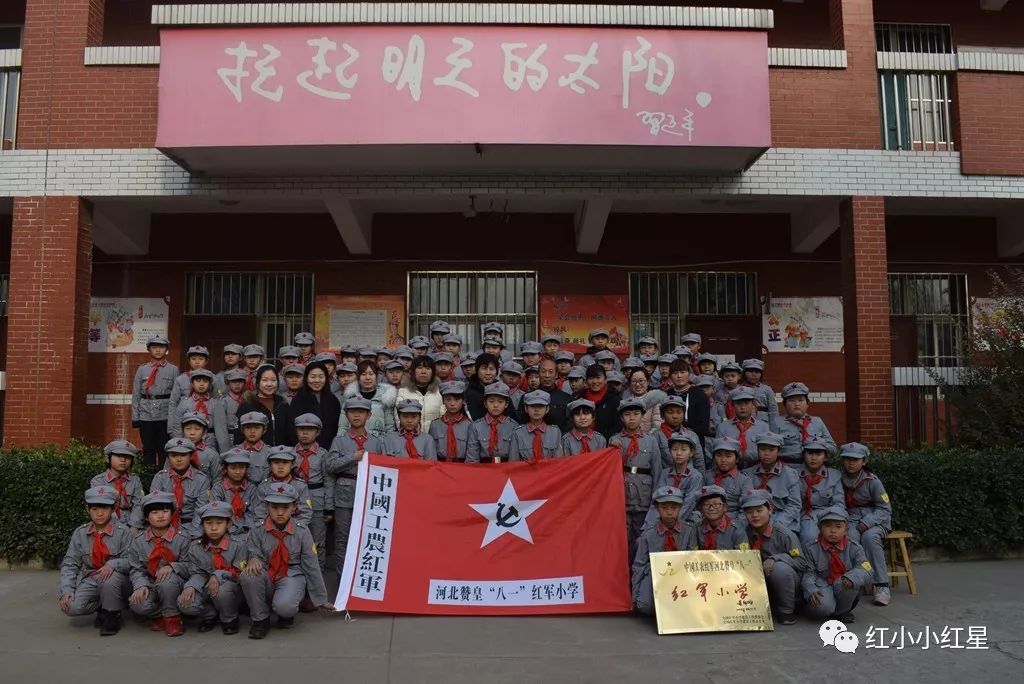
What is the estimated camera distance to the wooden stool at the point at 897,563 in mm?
6172

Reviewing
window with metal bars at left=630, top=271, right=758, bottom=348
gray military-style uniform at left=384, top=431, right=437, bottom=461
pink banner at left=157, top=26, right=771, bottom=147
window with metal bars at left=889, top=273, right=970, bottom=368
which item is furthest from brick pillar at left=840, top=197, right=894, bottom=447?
gray military-style uniform at left=384, top=431, right=437, bottom=461

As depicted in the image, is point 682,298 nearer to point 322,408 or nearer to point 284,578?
point 322,408

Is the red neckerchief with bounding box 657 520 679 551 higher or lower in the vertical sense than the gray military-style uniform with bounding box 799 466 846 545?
lower

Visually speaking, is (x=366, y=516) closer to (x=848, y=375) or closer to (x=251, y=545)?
(x=251, y=545)

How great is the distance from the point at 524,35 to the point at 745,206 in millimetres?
4140

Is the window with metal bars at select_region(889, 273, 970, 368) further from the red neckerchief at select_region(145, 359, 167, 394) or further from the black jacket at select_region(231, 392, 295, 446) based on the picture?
the red neckerchief at select_region(145, 359, 167, 394)

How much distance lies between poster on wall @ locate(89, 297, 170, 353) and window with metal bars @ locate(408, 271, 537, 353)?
365cm

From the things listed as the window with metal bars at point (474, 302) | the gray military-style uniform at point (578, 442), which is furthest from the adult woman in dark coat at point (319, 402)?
the window with metal bars at point (474, 302)

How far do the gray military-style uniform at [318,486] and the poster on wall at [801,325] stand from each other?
286 inches

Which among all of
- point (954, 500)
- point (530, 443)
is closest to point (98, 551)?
point (530, 443)

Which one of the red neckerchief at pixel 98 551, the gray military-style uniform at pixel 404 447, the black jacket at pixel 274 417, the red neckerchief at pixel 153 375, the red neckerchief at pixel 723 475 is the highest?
the red neckerchief at pixel 153 375

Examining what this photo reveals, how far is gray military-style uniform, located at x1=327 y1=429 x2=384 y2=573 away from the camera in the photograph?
5.98 m

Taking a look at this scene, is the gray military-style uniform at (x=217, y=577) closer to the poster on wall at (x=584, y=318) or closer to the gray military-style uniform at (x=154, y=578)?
the gray military-style uniform at (x=154, y=578)

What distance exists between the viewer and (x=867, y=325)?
8.73 m
